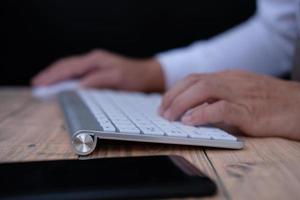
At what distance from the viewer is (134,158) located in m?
0.45

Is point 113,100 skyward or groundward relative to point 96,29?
groundward

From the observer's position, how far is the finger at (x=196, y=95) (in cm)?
59

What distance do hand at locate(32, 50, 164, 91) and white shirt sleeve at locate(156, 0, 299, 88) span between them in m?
0.05

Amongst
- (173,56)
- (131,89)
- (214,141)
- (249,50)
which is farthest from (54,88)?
(214,141)

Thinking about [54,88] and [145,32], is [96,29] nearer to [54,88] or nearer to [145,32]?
[145,32]

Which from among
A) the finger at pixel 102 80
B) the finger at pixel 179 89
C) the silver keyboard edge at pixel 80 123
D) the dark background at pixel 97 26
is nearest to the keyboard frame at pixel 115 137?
the silver keyboard edge at pixel 80 123

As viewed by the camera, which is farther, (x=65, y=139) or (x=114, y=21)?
Result: (x=114, y=21)

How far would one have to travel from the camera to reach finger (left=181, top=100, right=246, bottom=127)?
1.85 feet

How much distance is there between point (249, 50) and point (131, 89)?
362 millimetres

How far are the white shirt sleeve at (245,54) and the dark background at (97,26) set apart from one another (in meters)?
0.23

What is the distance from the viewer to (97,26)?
1.48m

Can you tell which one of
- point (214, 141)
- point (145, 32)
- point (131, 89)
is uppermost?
point (145, 32)

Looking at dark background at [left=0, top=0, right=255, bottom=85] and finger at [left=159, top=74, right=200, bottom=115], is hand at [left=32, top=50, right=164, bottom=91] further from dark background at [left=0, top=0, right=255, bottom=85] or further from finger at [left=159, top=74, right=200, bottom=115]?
finger at [left=159, top=74, right=200, bottom=115]

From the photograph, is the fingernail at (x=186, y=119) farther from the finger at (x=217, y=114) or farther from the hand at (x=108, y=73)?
the hand at (x=108, y=73)
